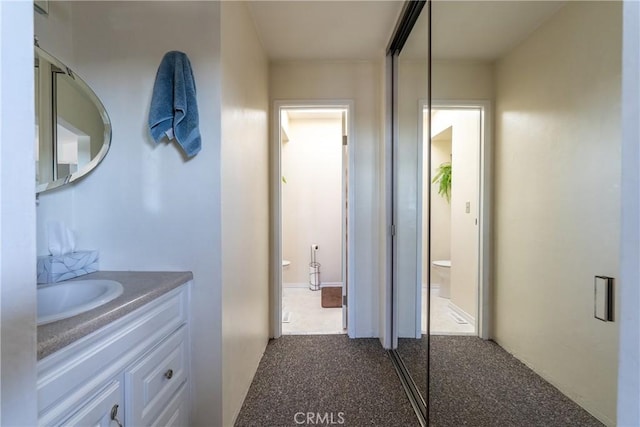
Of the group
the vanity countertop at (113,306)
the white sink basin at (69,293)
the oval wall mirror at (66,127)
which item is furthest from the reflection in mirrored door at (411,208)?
the oval wall mirror at (66,127)

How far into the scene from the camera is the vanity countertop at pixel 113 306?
0.65 m

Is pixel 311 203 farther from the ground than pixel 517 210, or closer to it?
farther from the ground

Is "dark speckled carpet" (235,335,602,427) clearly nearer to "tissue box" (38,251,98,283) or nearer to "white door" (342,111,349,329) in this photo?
"white door" (342,111,349,329)

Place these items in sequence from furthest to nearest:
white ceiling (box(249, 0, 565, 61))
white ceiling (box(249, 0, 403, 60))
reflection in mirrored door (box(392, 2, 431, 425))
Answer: white ceiling (box(249, 0, 403, 60)) → reflection in mirrored door (box(392, 2, 431, 425)) → white ceiling (box(249, 0, 565, 61))

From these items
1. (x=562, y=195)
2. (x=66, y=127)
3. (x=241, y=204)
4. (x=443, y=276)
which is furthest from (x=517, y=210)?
(x=66, y=127)

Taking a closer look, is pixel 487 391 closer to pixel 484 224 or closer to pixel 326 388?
pixel 484 224

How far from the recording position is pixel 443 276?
1.56 meters

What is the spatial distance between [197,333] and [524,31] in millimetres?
1810

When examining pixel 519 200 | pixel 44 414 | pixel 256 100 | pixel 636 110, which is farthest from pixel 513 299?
pixel 256 100

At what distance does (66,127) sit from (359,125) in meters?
2.04

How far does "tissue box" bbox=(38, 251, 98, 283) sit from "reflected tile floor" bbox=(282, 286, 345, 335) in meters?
1.84

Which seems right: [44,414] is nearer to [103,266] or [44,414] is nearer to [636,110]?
[103,266]

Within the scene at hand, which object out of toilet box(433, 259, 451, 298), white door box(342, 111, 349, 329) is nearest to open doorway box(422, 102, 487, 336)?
toilet box(433, 259, 451, 298)

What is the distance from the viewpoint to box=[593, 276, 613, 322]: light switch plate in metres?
0.65
